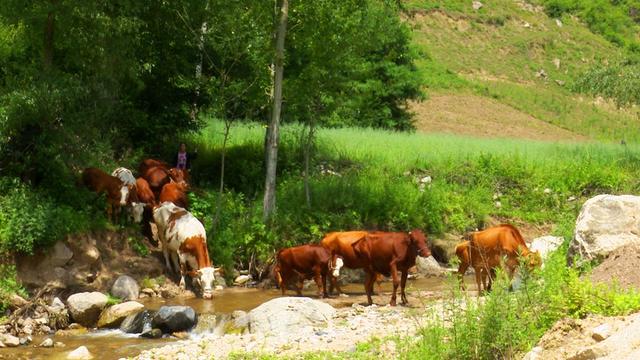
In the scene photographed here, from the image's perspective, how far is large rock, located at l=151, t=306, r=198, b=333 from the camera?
14.5 meters

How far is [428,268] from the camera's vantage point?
21.2 metres

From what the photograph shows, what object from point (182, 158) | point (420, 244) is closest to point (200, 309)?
point (420, 244)

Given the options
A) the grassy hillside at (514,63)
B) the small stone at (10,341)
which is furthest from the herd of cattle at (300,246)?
the grassy hillside at (514,63)

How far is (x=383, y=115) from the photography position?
43594 mm

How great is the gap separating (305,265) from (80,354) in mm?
5591

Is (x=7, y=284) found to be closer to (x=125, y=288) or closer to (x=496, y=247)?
(x=125, y=288)

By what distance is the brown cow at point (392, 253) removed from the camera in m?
15.7

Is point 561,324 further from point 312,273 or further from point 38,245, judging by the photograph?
point 38,245

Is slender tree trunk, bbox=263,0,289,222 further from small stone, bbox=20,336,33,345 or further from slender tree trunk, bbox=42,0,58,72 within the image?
small stone, bbox=20,336,33,345

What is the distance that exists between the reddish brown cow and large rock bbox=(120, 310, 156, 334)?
5.49 meters

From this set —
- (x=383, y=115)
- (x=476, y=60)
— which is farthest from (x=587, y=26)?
(x=383, y=115)

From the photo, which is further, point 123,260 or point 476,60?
point 476,60

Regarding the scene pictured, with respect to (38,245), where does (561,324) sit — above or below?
above

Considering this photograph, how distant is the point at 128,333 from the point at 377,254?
4817mm
